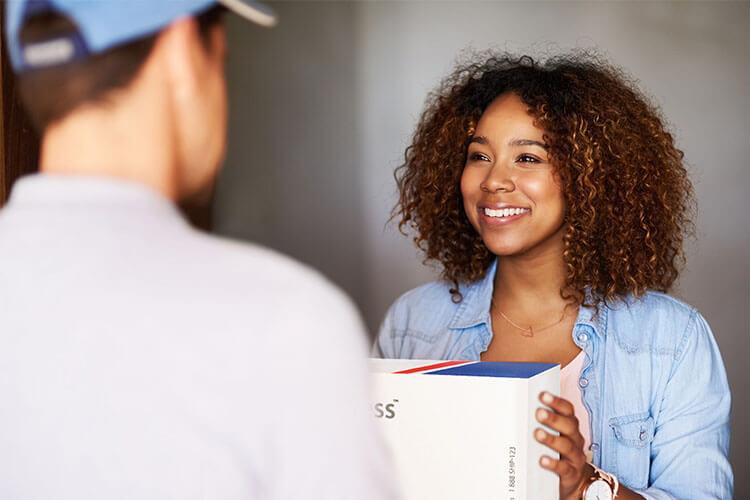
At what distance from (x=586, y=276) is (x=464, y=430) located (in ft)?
2.11

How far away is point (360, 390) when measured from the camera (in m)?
0.56

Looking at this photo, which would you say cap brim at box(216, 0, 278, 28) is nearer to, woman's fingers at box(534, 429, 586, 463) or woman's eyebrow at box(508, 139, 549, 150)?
woman's fingers at box(534, 429, 586, 463)

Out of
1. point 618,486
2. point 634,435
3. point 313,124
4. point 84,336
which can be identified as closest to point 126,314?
point 84,336

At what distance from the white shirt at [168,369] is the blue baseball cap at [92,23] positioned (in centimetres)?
8

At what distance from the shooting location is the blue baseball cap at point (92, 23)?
565 mm

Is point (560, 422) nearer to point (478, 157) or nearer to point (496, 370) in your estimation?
point (496, 370)

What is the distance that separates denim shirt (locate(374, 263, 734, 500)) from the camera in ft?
4.72

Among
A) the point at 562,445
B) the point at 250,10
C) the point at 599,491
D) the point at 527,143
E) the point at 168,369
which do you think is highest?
the point at 250,10

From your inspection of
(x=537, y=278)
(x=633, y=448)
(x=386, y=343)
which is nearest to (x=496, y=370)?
(x=633, y=448)

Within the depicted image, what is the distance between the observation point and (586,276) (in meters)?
1.63

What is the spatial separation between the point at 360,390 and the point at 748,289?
3.09 meters

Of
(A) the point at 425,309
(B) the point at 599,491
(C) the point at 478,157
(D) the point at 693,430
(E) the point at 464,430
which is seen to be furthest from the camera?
(A) the point at 425,309

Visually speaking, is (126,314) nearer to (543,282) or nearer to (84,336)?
(84,336)

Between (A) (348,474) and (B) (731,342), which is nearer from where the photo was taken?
(A) (348,474)
